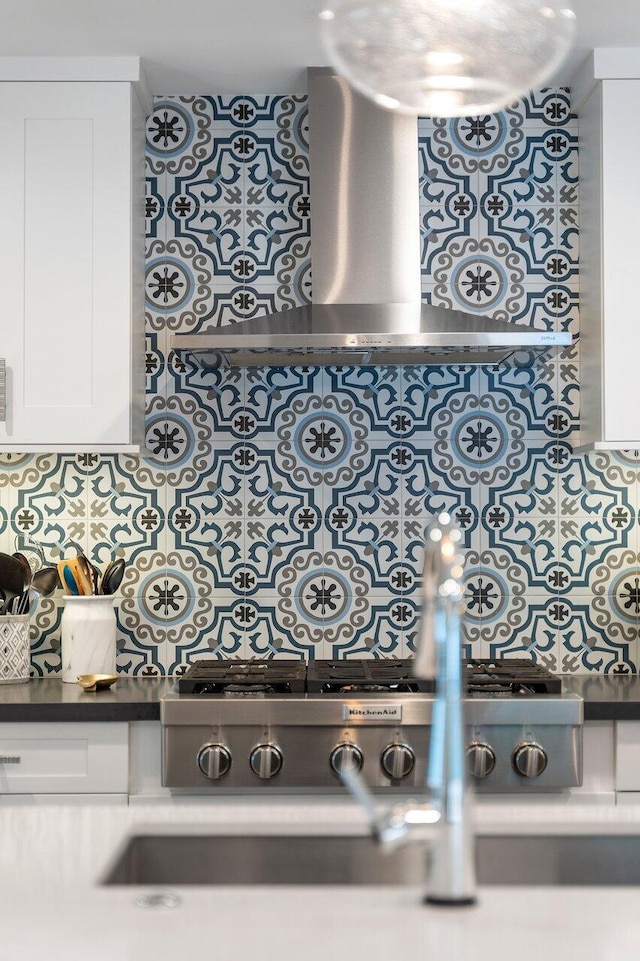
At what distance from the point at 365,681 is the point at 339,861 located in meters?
1.14

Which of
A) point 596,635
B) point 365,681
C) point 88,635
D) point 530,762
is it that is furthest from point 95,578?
point 596,635

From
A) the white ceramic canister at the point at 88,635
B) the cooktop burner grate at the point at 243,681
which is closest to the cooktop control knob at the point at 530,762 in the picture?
the cooktop burner grate at the point at 243,681

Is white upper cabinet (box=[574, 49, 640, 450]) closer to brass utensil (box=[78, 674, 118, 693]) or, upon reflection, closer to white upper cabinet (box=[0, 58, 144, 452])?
white upper cabinet (box=[0, 58, 144, 452])

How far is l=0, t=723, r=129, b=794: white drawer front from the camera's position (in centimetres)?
240

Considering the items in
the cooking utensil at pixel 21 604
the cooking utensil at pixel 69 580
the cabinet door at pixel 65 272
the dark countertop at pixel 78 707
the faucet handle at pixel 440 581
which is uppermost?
the cabinet door at pixel 65 272

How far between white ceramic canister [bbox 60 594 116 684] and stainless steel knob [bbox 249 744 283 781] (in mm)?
622

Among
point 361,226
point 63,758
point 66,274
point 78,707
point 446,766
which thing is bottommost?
point 63,758

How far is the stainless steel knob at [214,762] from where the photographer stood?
234 centimetres

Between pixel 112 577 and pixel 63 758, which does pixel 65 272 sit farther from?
pixel 63 758

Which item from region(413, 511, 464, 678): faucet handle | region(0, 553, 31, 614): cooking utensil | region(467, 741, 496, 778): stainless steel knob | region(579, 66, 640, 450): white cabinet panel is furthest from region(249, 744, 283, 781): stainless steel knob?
region(413, 511, 464, 678): faucet handle

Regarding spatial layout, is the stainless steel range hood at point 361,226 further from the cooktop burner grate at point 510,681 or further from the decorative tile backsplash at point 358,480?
the cooktop burner grate at point 510,681

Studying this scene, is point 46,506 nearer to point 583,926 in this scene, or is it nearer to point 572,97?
point 572,97

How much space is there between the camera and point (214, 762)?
234 cm

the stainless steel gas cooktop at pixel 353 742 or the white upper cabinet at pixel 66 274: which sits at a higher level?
the white upper cabinet at pixel 66 274
